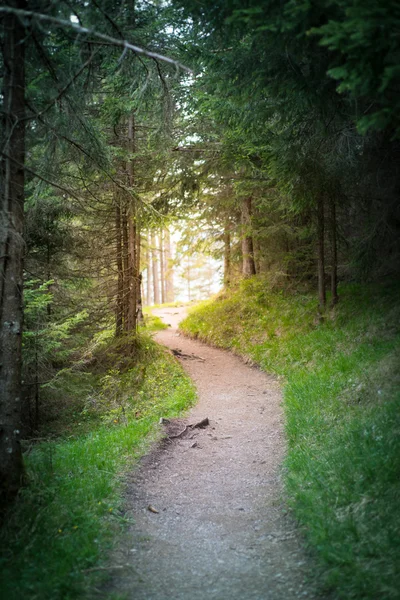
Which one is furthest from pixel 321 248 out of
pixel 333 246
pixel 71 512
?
pixel 71 512

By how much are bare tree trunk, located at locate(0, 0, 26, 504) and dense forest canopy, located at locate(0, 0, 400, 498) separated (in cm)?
2

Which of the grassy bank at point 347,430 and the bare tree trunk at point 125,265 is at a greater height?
the bare tree trunk at point 125,265

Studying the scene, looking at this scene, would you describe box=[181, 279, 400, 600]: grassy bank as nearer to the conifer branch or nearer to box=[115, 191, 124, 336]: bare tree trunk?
box=[115, 191, 124, 336]: bare tree trunk

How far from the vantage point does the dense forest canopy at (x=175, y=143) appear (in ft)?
16.8

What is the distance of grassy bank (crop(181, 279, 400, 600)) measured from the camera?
164 inches

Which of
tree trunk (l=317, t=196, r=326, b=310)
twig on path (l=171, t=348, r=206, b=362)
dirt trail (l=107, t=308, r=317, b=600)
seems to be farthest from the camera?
twig on path (l=171, t=348, r=206, b=362)

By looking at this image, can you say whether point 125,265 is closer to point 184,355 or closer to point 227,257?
point 184,355

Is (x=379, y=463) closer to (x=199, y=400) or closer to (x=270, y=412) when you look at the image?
(x=270, y=412)

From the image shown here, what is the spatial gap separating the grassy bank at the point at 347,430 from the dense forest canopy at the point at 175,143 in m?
1.52

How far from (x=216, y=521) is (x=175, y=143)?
38.0 ft

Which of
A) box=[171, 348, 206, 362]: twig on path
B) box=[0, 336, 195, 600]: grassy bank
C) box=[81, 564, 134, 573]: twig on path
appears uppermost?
box=[171, 348, 206, 362]: twig on path

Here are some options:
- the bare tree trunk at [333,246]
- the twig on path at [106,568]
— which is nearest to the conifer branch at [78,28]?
the twig on path at [106,568]

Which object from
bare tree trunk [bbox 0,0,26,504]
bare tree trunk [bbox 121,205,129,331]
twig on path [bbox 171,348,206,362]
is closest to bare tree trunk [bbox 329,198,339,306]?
twig on path [bbox 171,348,206,362]

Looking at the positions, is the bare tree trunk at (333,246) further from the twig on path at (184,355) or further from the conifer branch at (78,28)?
the conifer branch at (78,28)
